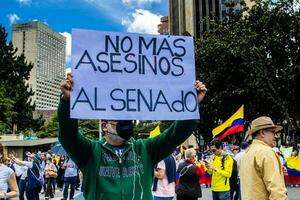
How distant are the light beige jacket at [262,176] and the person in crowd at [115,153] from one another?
66.8 inches

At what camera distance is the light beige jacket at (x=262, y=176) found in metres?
5.23

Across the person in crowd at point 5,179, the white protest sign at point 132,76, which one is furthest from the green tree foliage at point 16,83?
the white protest sign at point 132,76

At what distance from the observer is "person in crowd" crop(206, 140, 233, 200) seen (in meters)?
10.8

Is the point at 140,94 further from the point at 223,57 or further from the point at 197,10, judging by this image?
the point at 197,10

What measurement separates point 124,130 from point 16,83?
65469 mm

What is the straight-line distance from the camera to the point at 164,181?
34.2 ft

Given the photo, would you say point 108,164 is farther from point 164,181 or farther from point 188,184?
point 164,181

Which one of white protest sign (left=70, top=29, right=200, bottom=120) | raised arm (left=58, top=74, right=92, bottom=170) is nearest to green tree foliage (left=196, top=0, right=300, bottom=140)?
white protest sign (left=70, top=29, right=200, bottom=120)

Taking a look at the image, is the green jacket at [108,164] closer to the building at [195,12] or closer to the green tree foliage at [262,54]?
the green tree foliage at [262,54]

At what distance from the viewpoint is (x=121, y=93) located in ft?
12.8

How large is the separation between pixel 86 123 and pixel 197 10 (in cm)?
3041

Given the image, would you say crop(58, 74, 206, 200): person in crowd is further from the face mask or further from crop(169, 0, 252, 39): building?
crop(169, 0, 252, 39): building

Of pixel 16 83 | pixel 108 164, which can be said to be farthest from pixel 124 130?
pixel 16 83

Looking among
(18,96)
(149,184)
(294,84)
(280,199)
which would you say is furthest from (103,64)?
(18,96)
